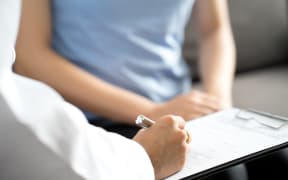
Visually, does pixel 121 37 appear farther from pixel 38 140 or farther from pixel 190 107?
pixel 38 140

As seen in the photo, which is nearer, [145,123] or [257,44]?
[145,123]

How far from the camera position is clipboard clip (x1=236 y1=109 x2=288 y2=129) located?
0.60m

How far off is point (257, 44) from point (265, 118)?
626mm

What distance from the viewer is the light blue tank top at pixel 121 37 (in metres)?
0.82

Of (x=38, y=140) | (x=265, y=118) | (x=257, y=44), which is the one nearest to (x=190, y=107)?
(x=265, y=118)

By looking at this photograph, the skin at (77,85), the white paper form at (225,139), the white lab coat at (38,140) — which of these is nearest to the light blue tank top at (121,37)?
the skin at (77,85)

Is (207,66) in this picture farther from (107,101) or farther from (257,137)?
(257,137)

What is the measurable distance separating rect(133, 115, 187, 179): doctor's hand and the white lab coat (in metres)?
0.05

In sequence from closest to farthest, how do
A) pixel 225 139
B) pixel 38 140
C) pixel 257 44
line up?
pixel 38 140 → pixel 225 139 → pixel 257 44

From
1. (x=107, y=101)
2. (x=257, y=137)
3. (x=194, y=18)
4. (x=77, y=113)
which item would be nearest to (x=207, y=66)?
(x=194, y=18)

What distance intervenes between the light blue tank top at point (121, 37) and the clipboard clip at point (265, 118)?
0.89 ft

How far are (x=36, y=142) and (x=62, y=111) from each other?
0.05m

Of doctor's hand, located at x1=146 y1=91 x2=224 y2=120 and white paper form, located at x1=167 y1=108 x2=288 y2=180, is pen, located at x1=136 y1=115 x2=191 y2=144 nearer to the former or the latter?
white paper form, located at x1=167 y1=108 x2=288 y2=180

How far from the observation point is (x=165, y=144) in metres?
0.54
